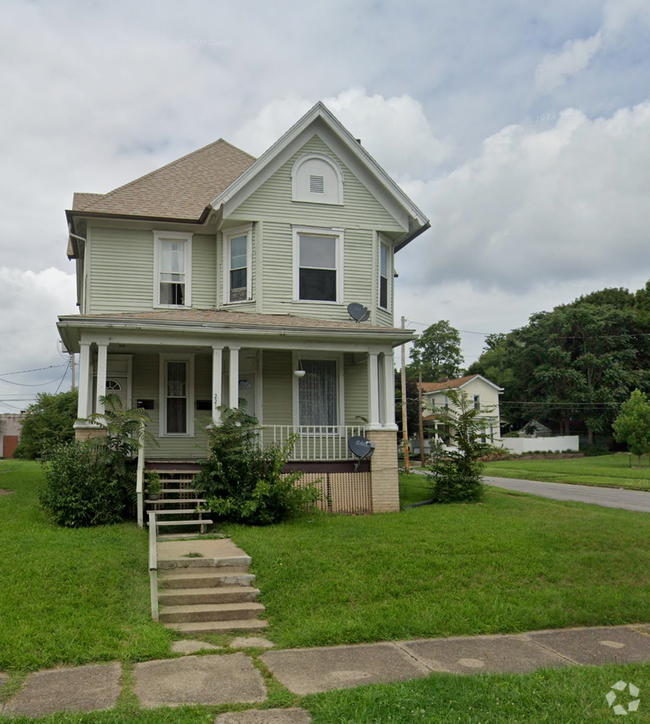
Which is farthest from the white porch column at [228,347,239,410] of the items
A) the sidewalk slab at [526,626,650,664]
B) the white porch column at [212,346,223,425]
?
the sidewalk slab at [526,626,650,664]

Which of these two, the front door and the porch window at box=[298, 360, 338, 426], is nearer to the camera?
the front door

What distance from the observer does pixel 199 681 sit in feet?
17.9

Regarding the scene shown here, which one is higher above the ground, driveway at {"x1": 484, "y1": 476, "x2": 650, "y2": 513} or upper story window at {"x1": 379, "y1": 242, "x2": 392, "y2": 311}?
upper story window at {"x1": 379, "y1": 242, "x2": 392, "y2": 311}

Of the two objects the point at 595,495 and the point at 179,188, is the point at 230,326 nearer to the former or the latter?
the point at 179,188

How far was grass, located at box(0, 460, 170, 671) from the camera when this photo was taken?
19.5ft

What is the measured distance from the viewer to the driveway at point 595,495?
17953 millimetres

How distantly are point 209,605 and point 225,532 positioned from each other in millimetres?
3485

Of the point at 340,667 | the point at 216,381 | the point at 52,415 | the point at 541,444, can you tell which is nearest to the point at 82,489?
the point at 216,381

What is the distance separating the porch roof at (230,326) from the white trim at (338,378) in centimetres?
94

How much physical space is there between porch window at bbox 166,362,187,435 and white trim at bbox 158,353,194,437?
0.24 feet

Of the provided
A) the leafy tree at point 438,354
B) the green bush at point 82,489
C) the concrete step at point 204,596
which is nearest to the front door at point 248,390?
the green bush at point 82,489

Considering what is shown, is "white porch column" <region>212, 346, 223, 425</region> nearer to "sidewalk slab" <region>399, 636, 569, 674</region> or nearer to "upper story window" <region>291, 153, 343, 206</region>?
"upper story window" <region>291, 153, 343, 206</region>

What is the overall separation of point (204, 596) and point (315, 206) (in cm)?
1071

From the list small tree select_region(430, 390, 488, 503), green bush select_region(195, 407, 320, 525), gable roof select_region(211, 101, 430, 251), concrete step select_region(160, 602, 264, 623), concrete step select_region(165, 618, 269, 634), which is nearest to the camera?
concrete step select_region(165, 618, 269, 634)
